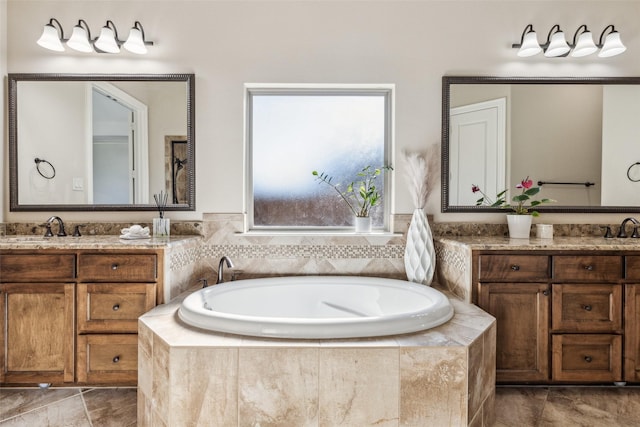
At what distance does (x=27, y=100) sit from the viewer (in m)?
2.35

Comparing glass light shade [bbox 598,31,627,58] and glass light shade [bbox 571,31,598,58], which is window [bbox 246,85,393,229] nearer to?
glass light shade [bbox 571,31,598,58]

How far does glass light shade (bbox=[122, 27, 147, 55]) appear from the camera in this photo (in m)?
2.20

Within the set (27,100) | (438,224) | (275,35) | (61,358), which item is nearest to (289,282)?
(438,224)

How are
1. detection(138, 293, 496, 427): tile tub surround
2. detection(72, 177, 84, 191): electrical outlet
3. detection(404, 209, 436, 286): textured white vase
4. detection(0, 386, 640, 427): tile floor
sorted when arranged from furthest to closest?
detection(72, 177, 84, 191): electrical outlet
detection(404, 209, 436, 286): textured white vase
detection(0, 386, 640, 427): tile floor
detection(138, 293, 496, 427): tile tub surround

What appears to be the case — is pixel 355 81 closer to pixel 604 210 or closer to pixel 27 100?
pixel 604 210

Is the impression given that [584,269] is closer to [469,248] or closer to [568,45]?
[469,248]

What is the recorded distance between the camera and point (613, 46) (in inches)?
87.6

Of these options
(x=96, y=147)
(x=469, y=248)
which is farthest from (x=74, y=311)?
(x=469, y=248)

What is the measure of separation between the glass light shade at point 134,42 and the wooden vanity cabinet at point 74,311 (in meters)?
1.29

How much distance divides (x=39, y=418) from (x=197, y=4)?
8.25ft

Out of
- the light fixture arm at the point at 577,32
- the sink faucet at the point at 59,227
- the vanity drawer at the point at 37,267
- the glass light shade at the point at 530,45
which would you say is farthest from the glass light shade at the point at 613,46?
the sink faucet at the point at 59,227

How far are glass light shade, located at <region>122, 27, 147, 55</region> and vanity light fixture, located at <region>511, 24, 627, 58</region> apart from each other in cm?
243

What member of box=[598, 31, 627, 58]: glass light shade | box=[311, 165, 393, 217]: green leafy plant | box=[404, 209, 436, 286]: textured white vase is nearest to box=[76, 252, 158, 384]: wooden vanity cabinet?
box=[311, 165, 393, 217]: green leafy plant

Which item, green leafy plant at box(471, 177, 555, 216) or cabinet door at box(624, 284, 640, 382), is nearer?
cabinet door at box(624, 284, 640, 382)
